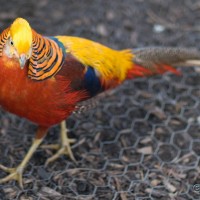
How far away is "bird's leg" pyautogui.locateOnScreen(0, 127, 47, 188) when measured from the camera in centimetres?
354

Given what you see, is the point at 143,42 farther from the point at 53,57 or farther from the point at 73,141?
the point at 53,57

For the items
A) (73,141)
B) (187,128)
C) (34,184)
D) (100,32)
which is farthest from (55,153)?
(100,32)

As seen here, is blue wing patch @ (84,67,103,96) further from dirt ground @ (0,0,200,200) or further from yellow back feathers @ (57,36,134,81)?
dirt ground @ (0,0,200,200)

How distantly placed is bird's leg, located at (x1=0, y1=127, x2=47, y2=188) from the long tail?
863 mm

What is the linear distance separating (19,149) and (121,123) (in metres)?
0.95

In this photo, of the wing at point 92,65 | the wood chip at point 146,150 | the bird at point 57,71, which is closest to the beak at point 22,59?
the bird at point 57,71

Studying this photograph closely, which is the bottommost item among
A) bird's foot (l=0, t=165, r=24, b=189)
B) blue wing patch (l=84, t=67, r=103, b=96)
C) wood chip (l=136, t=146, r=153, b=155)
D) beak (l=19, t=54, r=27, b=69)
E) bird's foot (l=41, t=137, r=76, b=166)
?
bird's foot (l=0, t=165, r=24, b=189)

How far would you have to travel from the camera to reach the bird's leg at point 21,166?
3.54m

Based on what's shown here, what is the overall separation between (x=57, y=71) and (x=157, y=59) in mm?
1042

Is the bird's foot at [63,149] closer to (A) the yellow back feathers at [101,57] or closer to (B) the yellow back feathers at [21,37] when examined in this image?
(A) the yellow back feathers at [101,57]

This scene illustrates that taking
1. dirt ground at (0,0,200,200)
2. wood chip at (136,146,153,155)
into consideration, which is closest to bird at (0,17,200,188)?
dirt ground at (0,0,200,200)

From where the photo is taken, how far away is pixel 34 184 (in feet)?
11.6

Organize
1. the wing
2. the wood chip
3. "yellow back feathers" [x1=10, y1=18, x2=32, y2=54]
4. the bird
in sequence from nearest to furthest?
"yellow back feathers" [x1=10, y1=18, x2=32, y2=54]
the bird
the wing
the wood chip

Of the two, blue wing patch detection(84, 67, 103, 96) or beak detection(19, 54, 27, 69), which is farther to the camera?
blue wing patch detection(84, 67, 103, 96)
